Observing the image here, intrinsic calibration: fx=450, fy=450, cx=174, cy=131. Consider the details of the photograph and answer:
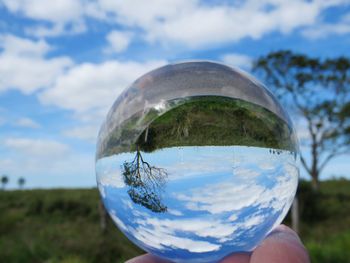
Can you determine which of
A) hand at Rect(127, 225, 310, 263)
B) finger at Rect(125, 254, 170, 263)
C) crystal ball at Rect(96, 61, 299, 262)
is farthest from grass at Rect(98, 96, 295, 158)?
finger at Rect(125, 254, 170, 263)

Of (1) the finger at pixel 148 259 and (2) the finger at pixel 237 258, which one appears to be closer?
(2) the finger at pixel 237 258

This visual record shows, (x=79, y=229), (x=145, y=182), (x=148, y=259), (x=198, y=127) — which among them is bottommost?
(x=79, y=229)

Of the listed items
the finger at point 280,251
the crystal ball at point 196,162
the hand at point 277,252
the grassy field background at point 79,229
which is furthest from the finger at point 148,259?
the grassy field background at point 79,229

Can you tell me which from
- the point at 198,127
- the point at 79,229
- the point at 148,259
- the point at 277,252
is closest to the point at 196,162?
the point at 198,127

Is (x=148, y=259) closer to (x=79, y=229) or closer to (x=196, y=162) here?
(x=196, y=162)

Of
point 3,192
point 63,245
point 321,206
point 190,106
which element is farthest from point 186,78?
point 3,192

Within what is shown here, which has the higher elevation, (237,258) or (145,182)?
(145,182)

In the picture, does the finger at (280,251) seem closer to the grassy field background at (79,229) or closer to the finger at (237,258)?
the finger at (237,258)
